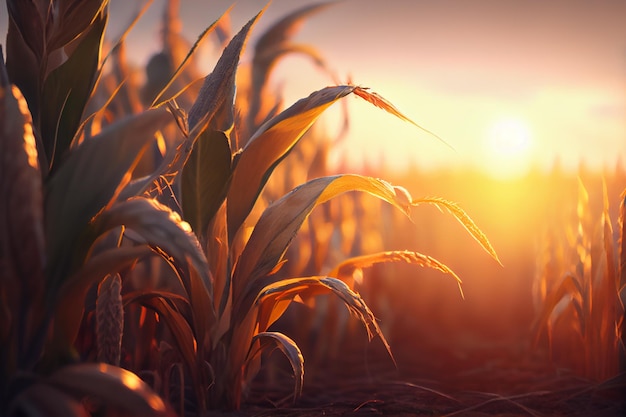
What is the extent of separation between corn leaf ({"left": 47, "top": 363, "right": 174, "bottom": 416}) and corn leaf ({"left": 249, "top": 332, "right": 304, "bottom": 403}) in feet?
0.80

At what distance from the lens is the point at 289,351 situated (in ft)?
2.89

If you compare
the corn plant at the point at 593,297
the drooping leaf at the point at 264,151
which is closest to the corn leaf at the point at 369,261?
the drooping leaf at the point at 264,151

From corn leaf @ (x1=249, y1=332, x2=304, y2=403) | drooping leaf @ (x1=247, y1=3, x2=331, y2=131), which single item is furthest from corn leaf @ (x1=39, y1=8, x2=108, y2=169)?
drooping leaf @ (x1=247, y1=3, x2=331, y2=131)

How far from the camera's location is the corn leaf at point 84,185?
0.73m

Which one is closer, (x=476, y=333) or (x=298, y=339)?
(x=298, y=339)

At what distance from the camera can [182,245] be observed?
643mm

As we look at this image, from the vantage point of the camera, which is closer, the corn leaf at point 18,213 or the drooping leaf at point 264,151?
the corn leaf at point 18,213

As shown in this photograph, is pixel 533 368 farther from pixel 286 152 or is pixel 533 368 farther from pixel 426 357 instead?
pixel 286 152

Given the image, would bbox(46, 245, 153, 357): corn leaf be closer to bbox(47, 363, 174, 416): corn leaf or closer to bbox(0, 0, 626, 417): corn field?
bbox(0, 0, 626, 417): corn field

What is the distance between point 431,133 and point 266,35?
0.85 metres

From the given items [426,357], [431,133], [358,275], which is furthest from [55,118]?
[426,357]

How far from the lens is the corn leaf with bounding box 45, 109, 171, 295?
734 mm

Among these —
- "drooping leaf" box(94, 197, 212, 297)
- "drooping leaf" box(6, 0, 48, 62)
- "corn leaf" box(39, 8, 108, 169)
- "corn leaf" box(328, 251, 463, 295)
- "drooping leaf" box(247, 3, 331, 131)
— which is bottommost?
"corn leaf" box(328, 251, 463, 295)

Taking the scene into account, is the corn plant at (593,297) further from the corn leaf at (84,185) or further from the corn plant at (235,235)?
the corn leaf at (84,185)
